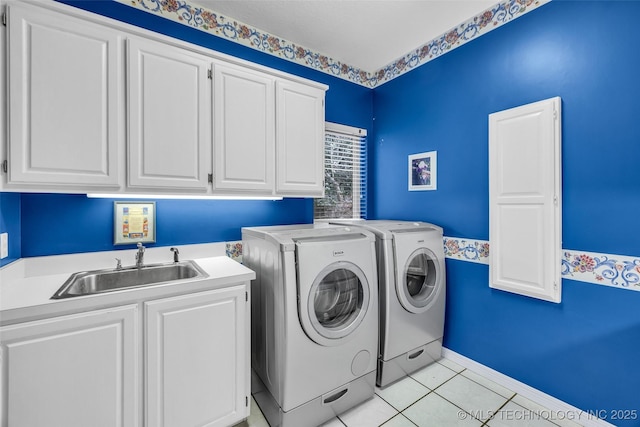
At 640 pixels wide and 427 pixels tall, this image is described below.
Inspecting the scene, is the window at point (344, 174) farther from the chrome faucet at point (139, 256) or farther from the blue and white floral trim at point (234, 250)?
the chrome faucet at point (139, 256)

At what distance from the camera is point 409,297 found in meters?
2.17

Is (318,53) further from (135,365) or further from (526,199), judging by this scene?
(135,365)

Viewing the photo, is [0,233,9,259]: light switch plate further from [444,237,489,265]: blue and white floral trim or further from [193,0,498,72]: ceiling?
[444,237,489,265]: blue and white floral trim

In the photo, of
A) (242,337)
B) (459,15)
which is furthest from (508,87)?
(242,337)

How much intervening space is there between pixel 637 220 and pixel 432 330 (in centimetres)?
147

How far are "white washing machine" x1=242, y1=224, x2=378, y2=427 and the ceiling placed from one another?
5.53ft

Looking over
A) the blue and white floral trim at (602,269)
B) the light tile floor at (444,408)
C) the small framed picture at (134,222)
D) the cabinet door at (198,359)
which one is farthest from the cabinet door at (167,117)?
the blue and white floral trim at (602,269)

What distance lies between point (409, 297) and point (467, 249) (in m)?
0.65

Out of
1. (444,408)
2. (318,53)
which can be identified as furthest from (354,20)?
(444,408)

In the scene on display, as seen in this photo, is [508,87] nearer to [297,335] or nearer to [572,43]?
[572,43]

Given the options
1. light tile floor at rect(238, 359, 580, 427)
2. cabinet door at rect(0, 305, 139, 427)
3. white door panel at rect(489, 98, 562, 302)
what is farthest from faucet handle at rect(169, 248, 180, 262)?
white door panel at rect(489, 98, 562, 302)

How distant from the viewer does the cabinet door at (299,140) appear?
2115mm

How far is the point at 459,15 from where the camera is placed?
7.35 ft

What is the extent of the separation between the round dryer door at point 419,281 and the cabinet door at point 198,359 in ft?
3.91
